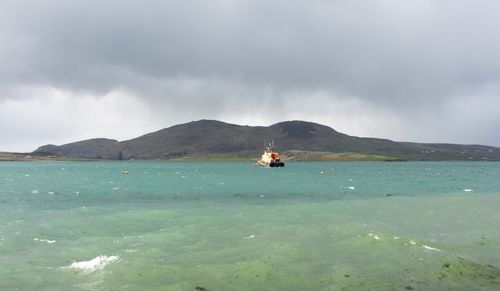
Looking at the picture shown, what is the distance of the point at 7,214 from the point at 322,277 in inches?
1419

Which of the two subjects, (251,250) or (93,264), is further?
(251,250)

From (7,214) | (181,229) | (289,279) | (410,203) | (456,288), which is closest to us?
(456,288)

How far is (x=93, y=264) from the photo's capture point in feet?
72.0

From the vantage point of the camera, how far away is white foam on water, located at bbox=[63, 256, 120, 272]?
21.2 metres

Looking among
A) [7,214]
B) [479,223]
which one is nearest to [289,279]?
[479,223]

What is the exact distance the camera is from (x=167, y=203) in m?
54.6

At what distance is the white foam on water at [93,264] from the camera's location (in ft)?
69.7

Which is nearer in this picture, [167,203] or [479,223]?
[479,223]

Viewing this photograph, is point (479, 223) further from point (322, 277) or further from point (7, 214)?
point (7, 214)

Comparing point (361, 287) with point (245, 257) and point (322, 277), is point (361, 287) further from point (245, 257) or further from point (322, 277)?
point (245, 257)

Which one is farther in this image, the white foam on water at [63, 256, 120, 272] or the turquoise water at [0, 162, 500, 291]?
the white foam on water at [63, 256, 120, 272]

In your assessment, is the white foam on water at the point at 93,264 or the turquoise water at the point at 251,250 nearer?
the turquoise water at the point at 251,250

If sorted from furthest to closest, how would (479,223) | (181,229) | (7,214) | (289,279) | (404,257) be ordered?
(7,214)
(479,223)
(181,229)
(404,257)
(289,279)

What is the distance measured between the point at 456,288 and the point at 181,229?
1974cm
